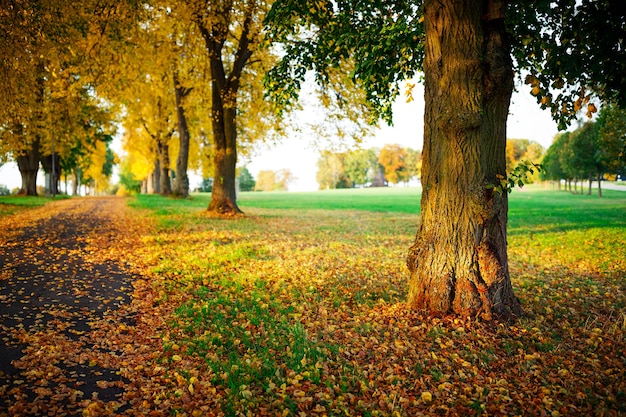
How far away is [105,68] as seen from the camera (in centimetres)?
1405

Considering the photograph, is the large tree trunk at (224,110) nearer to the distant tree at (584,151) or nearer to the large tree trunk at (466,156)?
the large tree trunk at (466,156)

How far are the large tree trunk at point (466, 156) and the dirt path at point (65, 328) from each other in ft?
13.7

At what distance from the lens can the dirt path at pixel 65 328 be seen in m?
3.72

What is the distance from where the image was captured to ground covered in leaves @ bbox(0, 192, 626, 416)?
374cm

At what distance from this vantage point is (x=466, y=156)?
531cm

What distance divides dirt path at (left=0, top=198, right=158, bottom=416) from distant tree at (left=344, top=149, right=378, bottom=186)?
99813mm

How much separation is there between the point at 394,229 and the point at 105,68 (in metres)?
12.6

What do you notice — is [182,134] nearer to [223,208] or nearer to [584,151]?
[223,208]

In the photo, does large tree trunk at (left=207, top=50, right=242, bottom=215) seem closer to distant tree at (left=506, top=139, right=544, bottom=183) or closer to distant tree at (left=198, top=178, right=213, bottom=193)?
distant tree at (left=198, top=178, right=213, bottom=193)

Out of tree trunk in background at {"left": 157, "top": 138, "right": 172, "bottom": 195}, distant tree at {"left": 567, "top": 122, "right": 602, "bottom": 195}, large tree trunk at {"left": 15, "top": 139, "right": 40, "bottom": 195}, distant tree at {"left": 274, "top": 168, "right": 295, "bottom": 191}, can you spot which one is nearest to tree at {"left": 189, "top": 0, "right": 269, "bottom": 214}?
tree trunk in background at {"left": 157, "top": 138, "right": 172, "bottom": 195}

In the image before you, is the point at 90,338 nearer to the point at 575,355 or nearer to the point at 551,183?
the point at 575,355

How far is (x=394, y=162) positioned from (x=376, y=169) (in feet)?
18.1

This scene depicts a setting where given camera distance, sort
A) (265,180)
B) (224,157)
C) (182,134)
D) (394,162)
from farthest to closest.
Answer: (265,180) → (394,162) → (182,134) → (224,157)

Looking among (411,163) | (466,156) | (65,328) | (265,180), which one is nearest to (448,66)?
(466,156)
